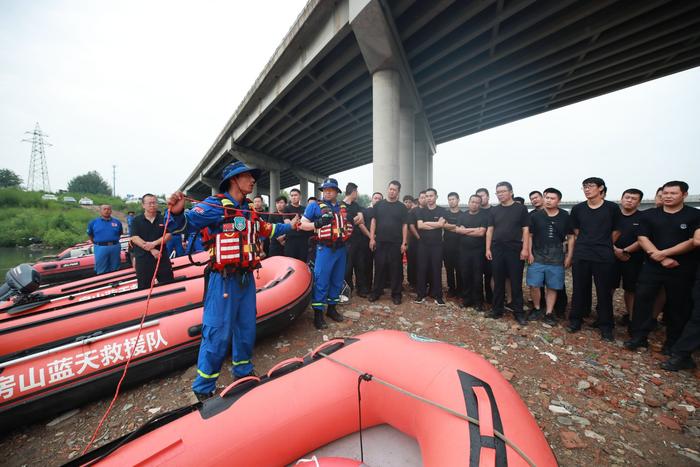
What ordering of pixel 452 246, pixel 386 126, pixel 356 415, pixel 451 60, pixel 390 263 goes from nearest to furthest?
pixel 356 415 < pixel 390 263 < pixel 452 246 < pixel 386 126 < pixel 451 60

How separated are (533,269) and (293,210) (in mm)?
4176

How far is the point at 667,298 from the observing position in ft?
8.77

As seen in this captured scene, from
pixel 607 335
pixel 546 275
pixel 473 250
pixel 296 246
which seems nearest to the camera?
pixel 607 335

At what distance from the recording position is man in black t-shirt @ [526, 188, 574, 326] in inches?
134

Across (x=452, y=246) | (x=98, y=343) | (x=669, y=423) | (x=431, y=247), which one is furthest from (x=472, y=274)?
(x=98, y=343)

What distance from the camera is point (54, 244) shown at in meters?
17.8

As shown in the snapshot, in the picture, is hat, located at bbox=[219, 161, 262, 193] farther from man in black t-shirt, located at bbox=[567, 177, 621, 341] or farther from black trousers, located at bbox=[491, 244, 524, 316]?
man in black t-shirt, located at bbox=[567, 177, 621, 341]

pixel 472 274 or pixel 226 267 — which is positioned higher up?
pixel 226 267

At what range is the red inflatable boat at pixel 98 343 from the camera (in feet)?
6.09

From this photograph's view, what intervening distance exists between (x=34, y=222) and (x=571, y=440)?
3120 cm

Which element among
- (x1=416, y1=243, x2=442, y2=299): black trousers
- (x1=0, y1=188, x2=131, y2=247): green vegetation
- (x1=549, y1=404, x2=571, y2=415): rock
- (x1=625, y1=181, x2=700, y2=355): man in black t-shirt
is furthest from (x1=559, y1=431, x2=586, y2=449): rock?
(x1=0, y1=188, x2=131, y2=247): green vegetation

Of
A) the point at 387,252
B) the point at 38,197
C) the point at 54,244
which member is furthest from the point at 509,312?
the point at 38,197

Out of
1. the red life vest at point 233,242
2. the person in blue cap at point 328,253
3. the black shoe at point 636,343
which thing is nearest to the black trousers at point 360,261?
the person in blue cap at point 328,253

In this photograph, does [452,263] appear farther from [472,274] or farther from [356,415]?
[356,415]
